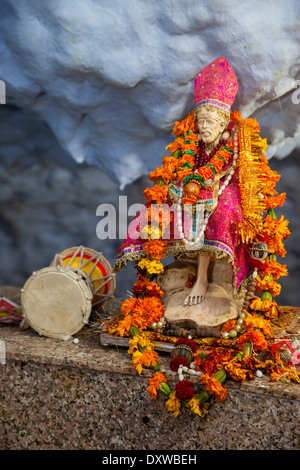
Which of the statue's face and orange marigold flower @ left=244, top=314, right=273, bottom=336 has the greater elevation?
the statue's face

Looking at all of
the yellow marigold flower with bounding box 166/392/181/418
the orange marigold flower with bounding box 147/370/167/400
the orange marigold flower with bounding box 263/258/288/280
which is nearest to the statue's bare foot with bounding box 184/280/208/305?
the orange marigold flower with bounding box 263/258/288/280

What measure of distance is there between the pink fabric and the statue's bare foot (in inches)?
10.5

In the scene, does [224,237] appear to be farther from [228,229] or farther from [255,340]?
[255,340]

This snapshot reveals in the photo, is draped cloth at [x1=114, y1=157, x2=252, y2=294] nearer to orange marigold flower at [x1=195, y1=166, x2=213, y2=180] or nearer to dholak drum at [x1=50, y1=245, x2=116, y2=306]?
orange marigold flower at [x1=195, y1=166, x2=213, y2=180]

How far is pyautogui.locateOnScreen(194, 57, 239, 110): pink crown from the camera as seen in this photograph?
11.3ft

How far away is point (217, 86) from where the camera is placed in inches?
136

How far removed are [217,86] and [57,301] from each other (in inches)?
74.0

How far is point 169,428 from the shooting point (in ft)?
9.51

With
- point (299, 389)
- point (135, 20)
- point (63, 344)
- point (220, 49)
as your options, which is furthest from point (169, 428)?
point (135, 20)

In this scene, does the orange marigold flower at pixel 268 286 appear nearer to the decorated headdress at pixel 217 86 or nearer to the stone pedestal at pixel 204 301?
the stone pedestal at pixel 204 301

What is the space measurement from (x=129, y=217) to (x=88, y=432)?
3098 mm

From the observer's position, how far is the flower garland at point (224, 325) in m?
2.80

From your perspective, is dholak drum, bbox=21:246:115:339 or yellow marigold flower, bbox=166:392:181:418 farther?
dholak drum, bbox=21:246:115:339

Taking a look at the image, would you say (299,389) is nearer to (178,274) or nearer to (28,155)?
(178,274)
